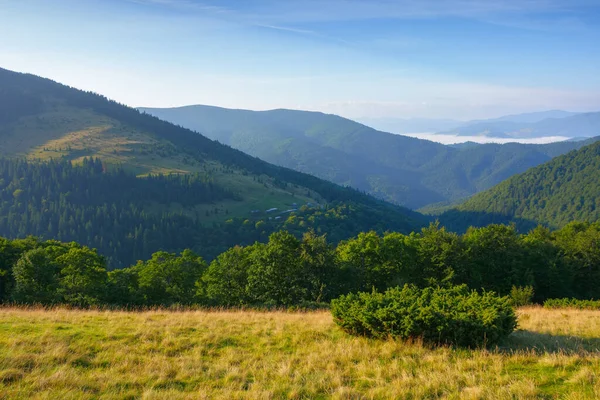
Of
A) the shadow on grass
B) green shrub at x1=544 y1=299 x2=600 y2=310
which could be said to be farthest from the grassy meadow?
green shrub at x1=544 y1=299 x2=600 y2=310

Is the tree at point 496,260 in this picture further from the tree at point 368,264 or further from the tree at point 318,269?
the tree at point 318,269

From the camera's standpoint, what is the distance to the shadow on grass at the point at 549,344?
14.0 meters

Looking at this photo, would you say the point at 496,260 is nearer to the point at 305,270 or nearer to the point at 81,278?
the point at 305,270

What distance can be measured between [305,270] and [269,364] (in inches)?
1105

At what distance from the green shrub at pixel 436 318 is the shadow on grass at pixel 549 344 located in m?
0.72

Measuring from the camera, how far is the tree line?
4016cm

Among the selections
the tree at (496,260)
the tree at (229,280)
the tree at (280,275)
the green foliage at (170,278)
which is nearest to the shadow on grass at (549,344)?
the tree at (280,275)

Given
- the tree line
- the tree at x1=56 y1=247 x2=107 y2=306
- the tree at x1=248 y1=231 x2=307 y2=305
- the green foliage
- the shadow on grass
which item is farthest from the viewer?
A: the green foliage

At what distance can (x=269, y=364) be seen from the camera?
→ 42.9ft

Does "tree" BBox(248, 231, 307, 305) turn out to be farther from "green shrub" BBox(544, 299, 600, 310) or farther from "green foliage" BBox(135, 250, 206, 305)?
"green shrub" BBox(544, 299, 600, 310)

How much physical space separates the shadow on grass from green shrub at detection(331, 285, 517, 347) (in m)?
0.72

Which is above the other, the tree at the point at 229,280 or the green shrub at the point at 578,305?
the green shrub at the point at 578,305

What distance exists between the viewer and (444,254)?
49000 millimetres

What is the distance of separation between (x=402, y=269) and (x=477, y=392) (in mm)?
40125
